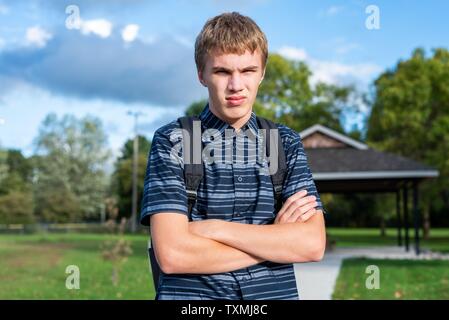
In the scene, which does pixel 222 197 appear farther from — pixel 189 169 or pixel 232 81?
pixel 232 81

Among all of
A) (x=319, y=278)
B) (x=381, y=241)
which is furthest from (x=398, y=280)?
(x=381, y=241)

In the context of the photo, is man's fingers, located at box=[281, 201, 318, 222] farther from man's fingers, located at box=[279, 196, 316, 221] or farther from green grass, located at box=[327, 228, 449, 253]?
green grass, located at box=[327, 228, 449, 253]

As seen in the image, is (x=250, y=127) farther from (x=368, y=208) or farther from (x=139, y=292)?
(x=368, y=208)

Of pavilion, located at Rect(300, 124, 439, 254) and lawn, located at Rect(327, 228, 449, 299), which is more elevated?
pavilion, located at Rect(300, 124, 439, 254)

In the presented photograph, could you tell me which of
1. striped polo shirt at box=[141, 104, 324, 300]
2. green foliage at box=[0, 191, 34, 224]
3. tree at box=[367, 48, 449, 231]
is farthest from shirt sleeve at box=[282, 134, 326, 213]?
green foliage at box=[0, 191, 34, 224]

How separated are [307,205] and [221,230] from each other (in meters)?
0.34

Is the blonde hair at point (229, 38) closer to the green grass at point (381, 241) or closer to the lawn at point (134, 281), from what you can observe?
the lawn at point (134, 281)

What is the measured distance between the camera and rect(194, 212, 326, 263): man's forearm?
1.96 meters

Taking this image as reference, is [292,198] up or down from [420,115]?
down

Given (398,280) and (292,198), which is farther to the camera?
(398,280)

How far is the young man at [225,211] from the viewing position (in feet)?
6.40

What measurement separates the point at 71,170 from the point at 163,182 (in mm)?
62787

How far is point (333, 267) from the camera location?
15562mm

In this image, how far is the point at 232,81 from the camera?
1.97 meters
